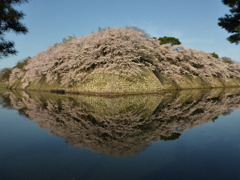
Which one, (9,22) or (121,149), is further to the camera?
(9,22)

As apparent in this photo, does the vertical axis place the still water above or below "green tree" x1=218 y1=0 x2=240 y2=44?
below

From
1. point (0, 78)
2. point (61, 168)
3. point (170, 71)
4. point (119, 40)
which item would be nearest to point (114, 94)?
point (119, 40)

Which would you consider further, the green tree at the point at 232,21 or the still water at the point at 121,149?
the green tree at the point at 232,21

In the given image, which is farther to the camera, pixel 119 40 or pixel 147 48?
pixel 147 48

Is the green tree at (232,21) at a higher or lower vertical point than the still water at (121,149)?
higher

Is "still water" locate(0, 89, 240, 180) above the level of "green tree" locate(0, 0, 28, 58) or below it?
below

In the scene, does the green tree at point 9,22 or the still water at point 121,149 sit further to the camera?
the green tree at point 9,22

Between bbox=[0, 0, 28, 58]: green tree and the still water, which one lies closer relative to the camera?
the still water

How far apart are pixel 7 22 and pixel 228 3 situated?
28.8 meters

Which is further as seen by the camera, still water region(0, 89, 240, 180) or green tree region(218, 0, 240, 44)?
green tree region(218, 0, 240, 44)

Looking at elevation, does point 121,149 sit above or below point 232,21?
below

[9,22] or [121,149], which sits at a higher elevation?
[9,22]

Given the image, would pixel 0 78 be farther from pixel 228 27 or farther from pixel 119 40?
pixel 228 27

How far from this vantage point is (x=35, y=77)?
137 ft
